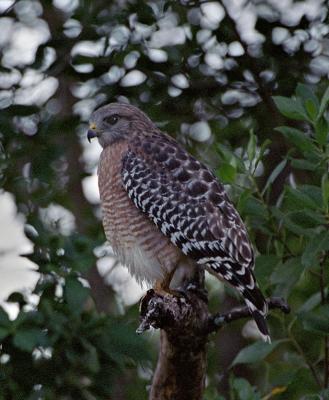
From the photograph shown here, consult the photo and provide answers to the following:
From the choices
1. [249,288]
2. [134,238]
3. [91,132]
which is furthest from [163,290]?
[91,132]

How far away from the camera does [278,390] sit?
5191 millimetres

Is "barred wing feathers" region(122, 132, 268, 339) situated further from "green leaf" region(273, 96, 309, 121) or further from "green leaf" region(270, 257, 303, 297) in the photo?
"green leaf" region(273, 96, 309, 121)

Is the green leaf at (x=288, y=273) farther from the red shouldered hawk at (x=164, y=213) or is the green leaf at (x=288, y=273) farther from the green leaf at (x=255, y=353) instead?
the green leaf at (x=255, y=353)

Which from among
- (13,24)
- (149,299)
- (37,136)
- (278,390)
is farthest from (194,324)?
(13,24)

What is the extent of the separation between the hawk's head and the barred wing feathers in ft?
0.34

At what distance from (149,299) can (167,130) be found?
5.75 feet

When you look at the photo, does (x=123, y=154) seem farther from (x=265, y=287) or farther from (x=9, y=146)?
(x=265, y=287)

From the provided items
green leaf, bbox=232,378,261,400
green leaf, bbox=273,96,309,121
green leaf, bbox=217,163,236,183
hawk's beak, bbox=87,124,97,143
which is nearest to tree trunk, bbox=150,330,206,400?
green leaf, bbox=232,378,261,400

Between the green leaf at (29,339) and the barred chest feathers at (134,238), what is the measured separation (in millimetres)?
946

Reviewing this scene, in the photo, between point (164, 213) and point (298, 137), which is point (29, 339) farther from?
point (298, 137)

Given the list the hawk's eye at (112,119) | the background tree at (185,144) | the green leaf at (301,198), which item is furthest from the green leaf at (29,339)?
the hawk's eye at (112,119)

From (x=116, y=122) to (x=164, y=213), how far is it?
797mm

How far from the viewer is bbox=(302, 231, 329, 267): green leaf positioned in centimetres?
452

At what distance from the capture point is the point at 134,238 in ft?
18.0
